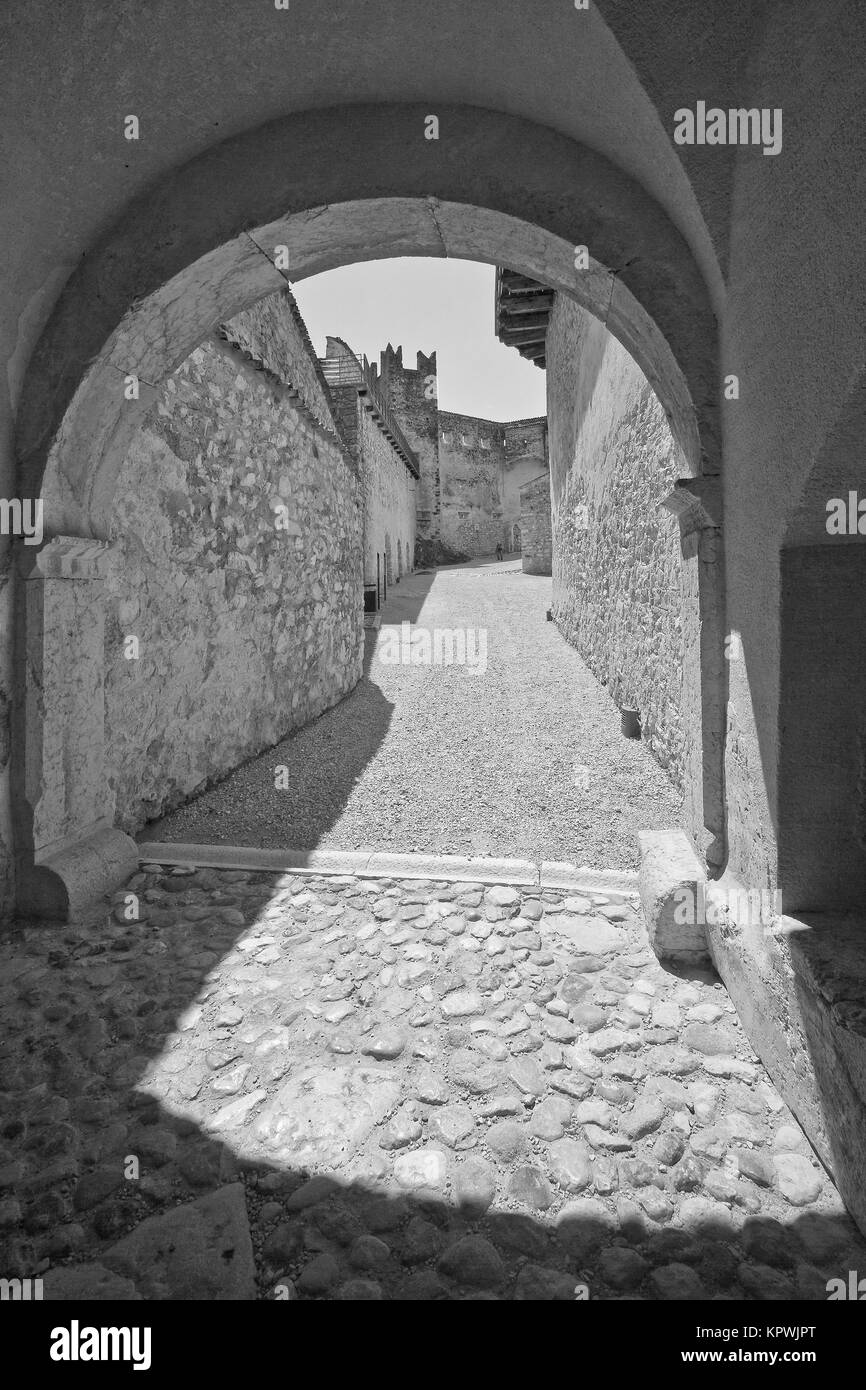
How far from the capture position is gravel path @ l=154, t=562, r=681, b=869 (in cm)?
361

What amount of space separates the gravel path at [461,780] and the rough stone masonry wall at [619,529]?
14.3 inches

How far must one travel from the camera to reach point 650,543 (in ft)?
14.9

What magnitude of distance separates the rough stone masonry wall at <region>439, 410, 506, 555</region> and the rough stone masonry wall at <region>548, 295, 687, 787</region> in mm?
19189

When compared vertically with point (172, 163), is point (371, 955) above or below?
below

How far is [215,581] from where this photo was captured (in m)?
4.36

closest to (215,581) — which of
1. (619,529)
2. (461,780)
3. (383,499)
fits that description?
(461,780)

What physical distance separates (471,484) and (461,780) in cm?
2636

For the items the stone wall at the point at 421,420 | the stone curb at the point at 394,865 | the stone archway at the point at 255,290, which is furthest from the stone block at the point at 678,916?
the stone wall at the point at 421,420

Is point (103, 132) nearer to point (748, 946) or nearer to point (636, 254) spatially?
point (636, 254)

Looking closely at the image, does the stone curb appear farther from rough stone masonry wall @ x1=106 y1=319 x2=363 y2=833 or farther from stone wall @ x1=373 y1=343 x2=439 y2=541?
stone wall @ x1=373 y1=343 x2=439 y2=541

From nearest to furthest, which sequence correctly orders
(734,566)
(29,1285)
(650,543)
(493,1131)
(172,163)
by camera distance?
1. (29,1285)
2. (493,1131)
3. (734,566)
4. (172,163)
5. (650,543)

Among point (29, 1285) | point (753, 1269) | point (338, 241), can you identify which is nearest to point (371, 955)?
point (29, 1285)

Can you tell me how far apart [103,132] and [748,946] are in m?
3.68

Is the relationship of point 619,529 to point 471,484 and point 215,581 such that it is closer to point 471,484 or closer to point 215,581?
point 215,581
